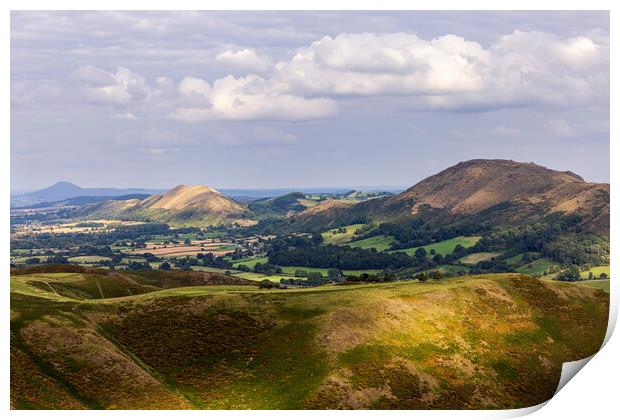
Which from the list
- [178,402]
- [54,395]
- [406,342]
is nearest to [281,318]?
[406,342]

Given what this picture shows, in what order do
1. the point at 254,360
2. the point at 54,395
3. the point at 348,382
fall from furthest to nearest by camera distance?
the point at 254,360
the point at 348,382
the point at 54,395

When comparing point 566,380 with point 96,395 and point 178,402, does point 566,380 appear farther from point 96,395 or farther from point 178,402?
point 96,395

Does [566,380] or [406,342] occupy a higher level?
[406,342]
